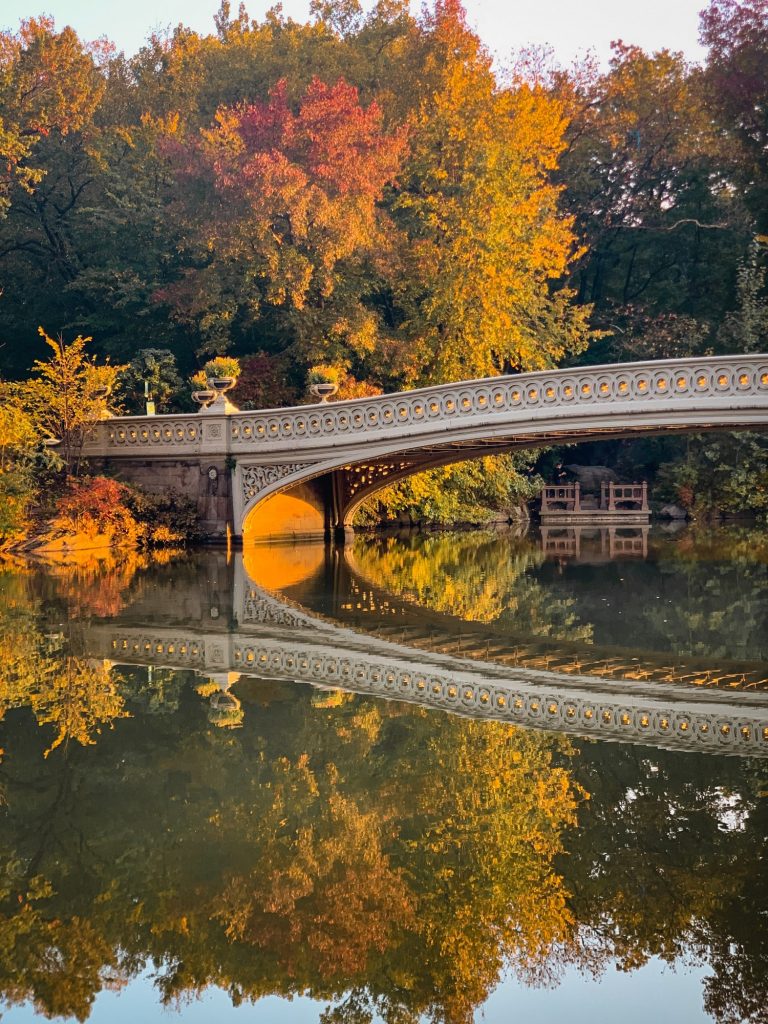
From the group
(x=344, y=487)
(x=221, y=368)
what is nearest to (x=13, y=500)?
(x=221, y=368)

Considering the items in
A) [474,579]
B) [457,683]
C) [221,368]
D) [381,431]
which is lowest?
[457,683]

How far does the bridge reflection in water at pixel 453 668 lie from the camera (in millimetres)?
6441

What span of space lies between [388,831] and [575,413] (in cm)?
1218

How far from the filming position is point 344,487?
72.4ft

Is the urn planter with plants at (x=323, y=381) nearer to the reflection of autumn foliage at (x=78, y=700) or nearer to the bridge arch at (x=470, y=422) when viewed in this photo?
the bridge arch at (x=470, y=422)

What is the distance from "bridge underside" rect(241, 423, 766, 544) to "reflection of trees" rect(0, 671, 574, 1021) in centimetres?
1302

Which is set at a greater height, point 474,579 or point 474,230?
Answer: point 474,230

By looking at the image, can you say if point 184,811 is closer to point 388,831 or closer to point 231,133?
point 388,831

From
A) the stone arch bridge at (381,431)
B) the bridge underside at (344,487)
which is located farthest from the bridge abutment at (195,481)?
the bridge underside at (344,487)

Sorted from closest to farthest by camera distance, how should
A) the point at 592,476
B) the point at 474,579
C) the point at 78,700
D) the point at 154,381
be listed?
the point at 78,700, the point at 474,579, the point at 154,381, the point at 592,476

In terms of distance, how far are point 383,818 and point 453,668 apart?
3.52 m

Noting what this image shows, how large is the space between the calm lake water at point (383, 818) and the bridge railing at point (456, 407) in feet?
20.3

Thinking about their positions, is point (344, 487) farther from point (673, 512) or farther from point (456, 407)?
point (673, 512)

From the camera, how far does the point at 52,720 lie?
20.7 feet
